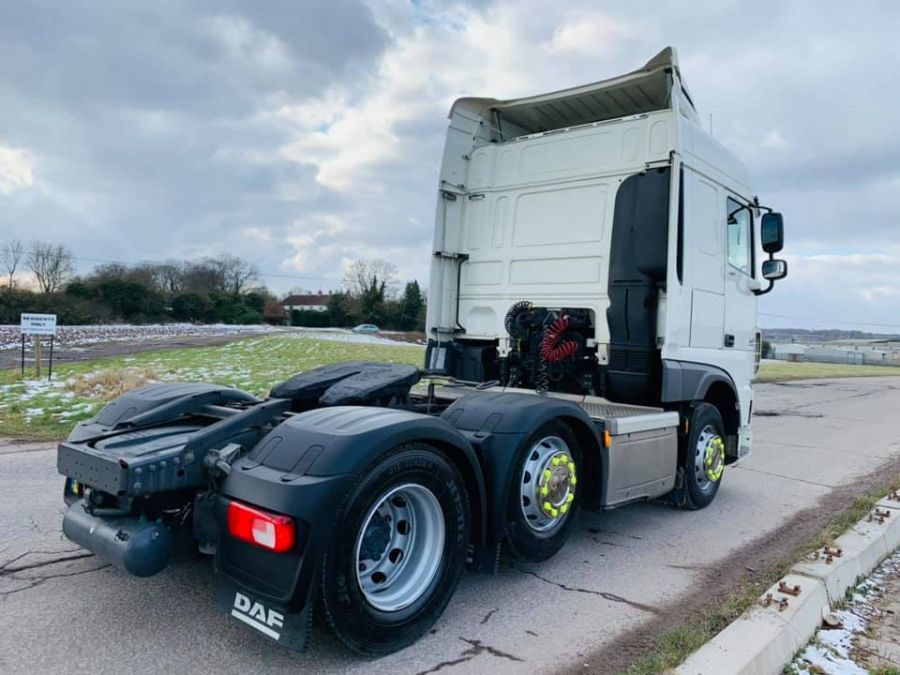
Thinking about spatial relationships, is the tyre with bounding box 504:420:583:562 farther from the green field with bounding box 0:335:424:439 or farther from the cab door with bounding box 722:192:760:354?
the green field with bounding box 0:335:424:439

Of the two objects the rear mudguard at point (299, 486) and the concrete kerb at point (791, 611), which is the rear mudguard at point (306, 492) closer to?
the rear mudguard at point (299, 486)

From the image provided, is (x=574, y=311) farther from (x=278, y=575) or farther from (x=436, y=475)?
(x=278, y=575)

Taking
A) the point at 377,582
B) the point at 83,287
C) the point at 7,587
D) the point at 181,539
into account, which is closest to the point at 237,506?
the point at 181,539

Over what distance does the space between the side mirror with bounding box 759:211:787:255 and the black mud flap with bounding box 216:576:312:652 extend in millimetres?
5478

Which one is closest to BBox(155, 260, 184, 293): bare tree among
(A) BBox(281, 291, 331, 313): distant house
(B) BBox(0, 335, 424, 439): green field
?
(A) BBox(281, 291, 331, 313): distant house

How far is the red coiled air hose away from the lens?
17.4 feet

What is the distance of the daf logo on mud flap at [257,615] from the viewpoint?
2553mm

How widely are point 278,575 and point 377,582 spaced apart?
2.04 feet

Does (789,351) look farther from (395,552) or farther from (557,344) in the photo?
(395,552)

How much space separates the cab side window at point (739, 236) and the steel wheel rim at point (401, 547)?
4.12 meters

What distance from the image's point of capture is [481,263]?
6.05 m

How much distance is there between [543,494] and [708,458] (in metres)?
2.49

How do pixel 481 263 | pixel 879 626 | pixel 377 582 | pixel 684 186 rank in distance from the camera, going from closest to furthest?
pixel 377 582 → pixel 879 626 → pixel 684 186 → pixel 481 263

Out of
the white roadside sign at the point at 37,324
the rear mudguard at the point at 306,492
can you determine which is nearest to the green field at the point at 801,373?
the white roadside sign at the point at 37,324
